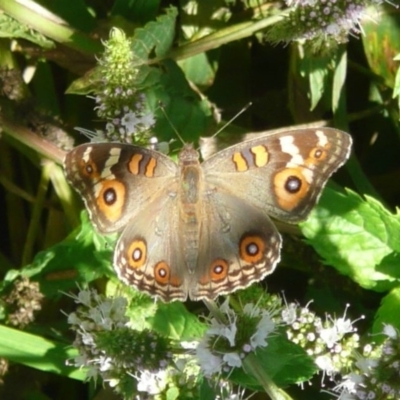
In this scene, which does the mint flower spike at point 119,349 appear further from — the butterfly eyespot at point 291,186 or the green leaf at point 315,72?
the green leaf at point 315,72

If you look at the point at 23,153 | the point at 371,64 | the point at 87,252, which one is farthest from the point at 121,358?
the point at 371,64

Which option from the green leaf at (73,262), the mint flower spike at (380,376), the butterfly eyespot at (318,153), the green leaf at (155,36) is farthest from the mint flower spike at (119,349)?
the green leaf at (155,36)

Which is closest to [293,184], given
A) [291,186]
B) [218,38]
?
[291,186]

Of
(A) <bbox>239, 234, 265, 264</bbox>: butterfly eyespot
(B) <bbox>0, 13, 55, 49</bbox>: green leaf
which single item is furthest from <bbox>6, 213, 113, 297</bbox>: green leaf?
(B) <bbox>0, 13, 55, 49</bbox>: green leaf

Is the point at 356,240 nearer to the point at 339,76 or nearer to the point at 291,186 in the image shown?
the point at 291,186

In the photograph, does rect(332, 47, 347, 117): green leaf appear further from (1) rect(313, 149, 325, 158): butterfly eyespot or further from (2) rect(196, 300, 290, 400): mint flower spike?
(2) rect(196, 300, 290, 400): mint flower spike

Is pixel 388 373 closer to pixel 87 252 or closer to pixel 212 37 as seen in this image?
pixel 87 252
